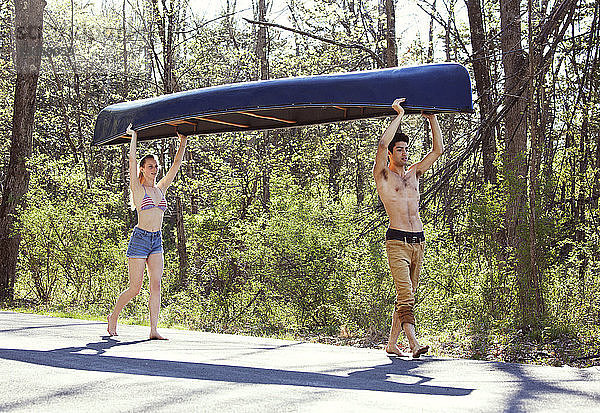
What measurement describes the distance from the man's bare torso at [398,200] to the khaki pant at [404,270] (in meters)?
0.18

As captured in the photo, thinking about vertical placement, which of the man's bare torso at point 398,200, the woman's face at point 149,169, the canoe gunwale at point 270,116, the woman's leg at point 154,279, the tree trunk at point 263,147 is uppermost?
the tree trunk at point 263,147

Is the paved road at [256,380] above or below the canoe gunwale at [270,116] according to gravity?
below

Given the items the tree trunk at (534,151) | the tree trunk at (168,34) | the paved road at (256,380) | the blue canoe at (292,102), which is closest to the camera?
the paved road at (256,380)

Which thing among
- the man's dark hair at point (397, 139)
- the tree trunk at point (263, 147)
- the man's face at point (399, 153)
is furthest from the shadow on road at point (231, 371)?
the tree trunk at point (263, 147)

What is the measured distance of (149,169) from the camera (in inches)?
314

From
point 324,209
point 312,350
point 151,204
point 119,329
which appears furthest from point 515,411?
point 324,209

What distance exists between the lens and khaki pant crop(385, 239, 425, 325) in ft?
23.0

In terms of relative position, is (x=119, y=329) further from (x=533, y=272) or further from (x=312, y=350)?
(x=533, y=272)

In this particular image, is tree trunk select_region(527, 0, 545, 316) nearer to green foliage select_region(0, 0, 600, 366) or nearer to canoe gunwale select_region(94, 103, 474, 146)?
green foliage select_region(0, 0, 600, 366)

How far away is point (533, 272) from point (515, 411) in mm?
6665

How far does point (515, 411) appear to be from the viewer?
4.06 metres

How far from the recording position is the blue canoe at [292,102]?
727cm

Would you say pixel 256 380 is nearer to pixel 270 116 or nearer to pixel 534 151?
pixel 270 116

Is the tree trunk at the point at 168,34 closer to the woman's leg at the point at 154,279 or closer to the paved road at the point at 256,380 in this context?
the woman's leg at the point at 154,279
